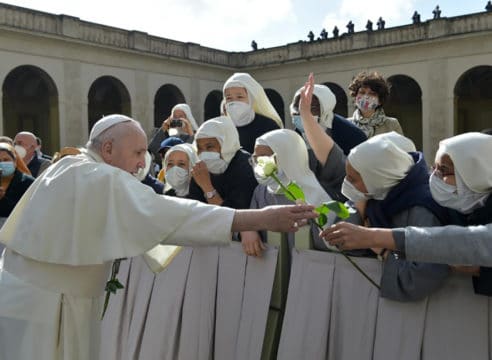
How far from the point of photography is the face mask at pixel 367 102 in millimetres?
5219

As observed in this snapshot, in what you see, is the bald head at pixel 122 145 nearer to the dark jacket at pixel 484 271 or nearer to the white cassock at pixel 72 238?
the white cassock at pixel 72 238

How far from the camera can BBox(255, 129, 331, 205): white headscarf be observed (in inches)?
140

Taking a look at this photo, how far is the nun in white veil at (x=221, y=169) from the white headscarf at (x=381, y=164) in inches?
63.0

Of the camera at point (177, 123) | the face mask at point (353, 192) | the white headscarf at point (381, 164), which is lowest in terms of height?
the face mask at point (353, 192)

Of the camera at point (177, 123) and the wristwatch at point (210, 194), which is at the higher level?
the camera at point (177, 123)

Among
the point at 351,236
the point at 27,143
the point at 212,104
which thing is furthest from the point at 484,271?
the point at 212,104

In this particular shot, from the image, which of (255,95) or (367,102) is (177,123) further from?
(367,102)

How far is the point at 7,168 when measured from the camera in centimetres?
598

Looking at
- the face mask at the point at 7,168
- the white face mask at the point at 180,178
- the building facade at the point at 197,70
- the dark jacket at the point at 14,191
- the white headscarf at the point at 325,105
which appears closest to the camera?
the white headscarf at the point at 325,105

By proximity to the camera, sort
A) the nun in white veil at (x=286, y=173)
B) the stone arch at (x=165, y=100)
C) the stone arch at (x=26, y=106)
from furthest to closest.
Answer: the stone arch at (x=165, y=100) < the stone arch at (x=26, y=106) < the nun in white veil at (x=286, y=173)

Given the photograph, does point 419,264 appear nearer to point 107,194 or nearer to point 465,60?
point 107,194

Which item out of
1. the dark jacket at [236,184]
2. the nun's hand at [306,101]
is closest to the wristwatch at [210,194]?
the dark jacket at [236,184]

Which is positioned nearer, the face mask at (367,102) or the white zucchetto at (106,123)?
the white zucchetto at (106,123)

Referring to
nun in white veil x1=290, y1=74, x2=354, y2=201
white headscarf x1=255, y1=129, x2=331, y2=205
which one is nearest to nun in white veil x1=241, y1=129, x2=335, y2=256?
white headscarf x1=255, y1=129, x2=331, y2=205
